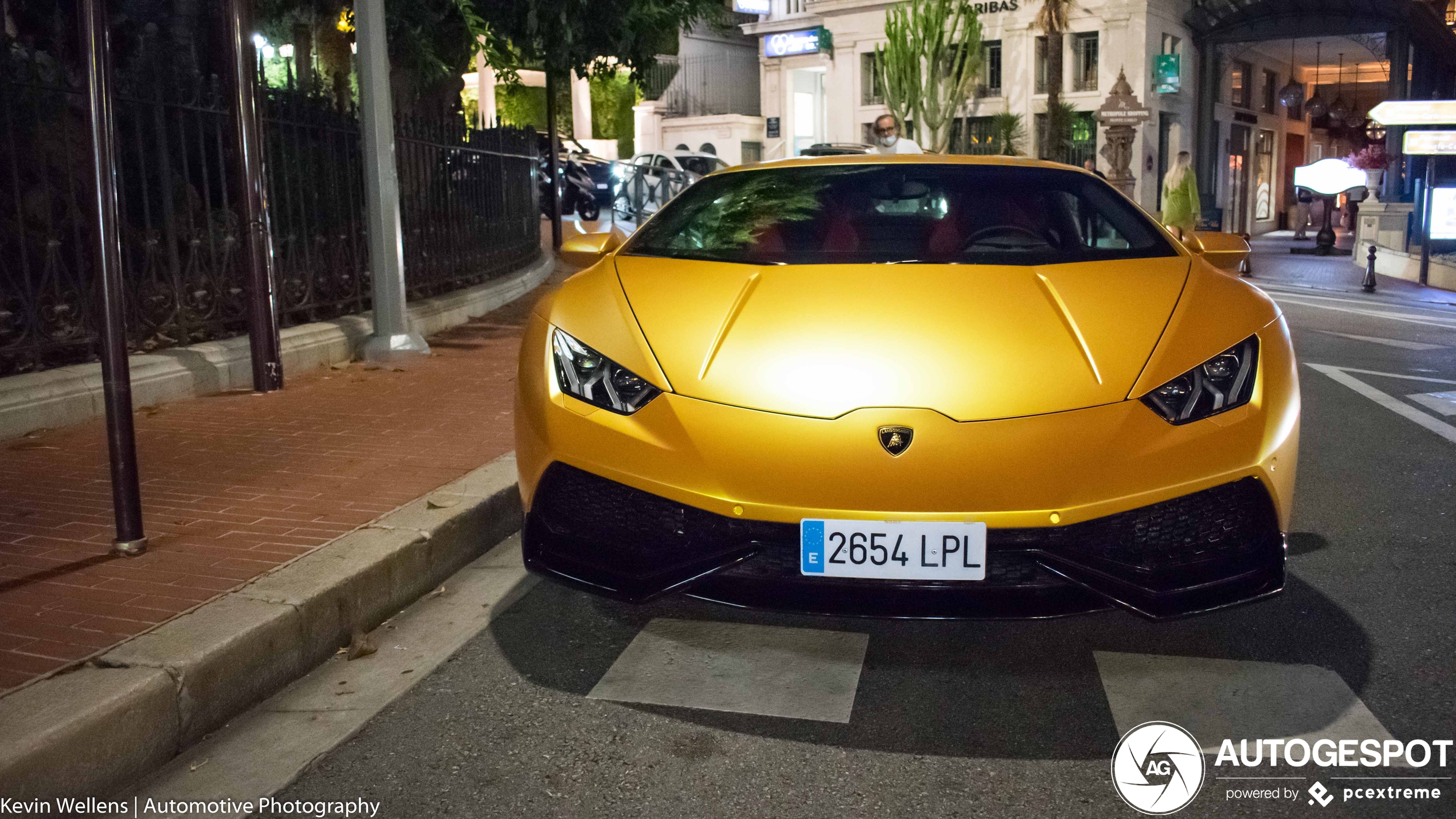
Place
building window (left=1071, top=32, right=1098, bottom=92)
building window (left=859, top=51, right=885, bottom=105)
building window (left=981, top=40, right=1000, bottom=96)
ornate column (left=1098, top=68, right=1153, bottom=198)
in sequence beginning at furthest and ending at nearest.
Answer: building window (left=859, top=51, right=885, bottom=105)
building window (left=981, top=40, right=1000, bottom=96)
building window (left=1071, top=32, right=1098, bottom=92)
ornate column (left=1098, top=68, right=1153, bottom=198)

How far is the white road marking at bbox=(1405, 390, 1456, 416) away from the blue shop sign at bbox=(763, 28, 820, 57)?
38.9 metres

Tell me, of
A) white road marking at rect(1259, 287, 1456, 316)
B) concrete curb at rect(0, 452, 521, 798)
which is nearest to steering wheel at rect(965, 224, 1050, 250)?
concrete curb at rect(0, 452, 521, 798)

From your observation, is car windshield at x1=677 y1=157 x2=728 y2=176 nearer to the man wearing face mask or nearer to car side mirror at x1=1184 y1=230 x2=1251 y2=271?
the man wearing face mask

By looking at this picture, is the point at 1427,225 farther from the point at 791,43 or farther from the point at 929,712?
the point at 791,43

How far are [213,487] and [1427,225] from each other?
17.8m

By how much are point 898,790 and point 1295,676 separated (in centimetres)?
123

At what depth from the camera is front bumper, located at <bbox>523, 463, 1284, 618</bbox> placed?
115 inches

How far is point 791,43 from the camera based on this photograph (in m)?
45.9

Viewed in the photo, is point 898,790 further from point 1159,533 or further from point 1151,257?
point 1151,257

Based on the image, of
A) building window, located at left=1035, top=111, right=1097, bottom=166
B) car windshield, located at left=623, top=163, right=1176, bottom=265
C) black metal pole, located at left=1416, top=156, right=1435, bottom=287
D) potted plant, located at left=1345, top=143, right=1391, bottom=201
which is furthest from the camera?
building window, located at left=1035, top=111, right=1097, bottom=166

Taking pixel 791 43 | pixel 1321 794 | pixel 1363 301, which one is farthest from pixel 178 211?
pixel 791 43

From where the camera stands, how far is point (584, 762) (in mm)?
2730

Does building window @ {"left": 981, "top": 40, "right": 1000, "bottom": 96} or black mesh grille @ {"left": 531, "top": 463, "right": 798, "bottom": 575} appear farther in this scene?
building window @ {"left": 981, "top": 40, "right": 1000, "bottom": 96}

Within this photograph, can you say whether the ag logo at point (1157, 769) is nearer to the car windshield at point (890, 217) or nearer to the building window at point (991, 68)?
the car windshield at point (890, 217)
